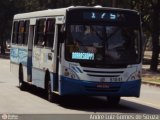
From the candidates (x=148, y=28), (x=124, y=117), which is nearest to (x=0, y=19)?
(x=148, y=28)

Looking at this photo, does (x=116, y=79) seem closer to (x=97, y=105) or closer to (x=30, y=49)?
(x=97, y=105)

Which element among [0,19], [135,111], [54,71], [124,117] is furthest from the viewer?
[0,19]

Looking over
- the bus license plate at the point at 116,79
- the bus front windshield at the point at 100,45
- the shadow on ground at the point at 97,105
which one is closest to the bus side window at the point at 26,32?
the shadow on ground at the point at 97,105

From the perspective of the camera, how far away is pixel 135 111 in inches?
645

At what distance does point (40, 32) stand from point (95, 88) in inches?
154

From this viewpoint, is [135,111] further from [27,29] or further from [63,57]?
[27,29]

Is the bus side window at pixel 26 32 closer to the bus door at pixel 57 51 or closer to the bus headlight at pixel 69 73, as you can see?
the bus door at pixel 57 51

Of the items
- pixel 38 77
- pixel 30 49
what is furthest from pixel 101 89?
pixel 30 49

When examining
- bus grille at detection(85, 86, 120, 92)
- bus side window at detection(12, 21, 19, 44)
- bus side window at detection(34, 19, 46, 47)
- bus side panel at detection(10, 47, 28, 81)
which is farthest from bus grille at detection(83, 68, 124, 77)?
bus side window at detection(12, 21, 19, 44)

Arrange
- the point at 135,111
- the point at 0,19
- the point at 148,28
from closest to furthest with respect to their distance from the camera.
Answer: the point at 135,111 < the point at 148,28 < the point at 0,19

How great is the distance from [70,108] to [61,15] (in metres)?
2.61

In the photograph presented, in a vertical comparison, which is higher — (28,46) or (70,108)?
(28,46)

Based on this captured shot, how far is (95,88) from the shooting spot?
1667 cm

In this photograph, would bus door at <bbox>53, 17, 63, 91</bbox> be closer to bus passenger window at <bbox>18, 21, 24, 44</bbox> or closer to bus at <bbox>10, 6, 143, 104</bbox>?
bus at <bbox>10, 6, 143, 104</bbox>
